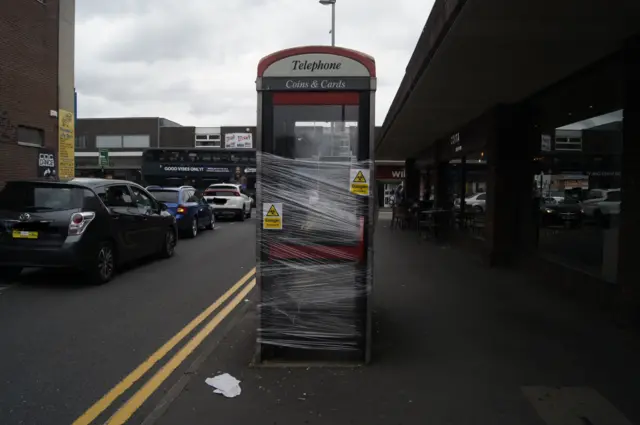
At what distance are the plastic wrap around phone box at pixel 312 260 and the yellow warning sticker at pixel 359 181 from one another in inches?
3.6

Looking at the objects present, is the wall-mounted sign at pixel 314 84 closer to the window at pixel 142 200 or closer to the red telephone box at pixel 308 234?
the red telephone box at pixel 308 234

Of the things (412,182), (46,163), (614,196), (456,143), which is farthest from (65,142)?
(614,196)

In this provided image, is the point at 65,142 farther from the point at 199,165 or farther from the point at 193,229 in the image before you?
the point at 199,165

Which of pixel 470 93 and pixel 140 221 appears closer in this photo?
pixel 470 93

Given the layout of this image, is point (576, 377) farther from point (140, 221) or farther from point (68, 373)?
point (140, 221)

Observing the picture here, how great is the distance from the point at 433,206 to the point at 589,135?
35.4 feet

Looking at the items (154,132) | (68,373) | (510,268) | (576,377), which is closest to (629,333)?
(576,377)

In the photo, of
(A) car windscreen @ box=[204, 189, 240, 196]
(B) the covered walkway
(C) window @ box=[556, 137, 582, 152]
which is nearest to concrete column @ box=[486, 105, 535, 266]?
(B) the covered walkway

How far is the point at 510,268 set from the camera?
10289 millimetres

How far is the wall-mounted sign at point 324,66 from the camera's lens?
473 centimetres

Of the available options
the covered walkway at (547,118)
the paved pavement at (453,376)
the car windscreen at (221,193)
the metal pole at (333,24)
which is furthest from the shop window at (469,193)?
the car windscreen at (221,193)

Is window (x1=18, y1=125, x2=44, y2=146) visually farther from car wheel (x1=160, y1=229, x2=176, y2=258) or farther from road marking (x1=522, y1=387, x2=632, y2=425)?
road marking (x1=522, y1=387, x2=632, y2=425)

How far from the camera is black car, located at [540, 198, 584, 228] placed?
821 cm

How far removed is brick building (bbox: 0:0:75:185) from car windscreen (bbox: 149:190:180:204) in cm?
358
